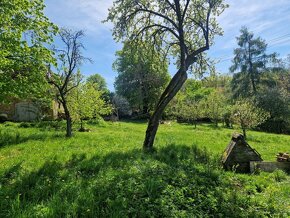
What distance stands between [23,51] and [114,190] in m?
9.10

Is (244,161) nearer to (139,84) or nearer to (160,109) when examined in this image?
(160,109)

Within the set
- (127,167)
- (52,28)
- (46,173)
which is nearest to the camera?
(46,173)

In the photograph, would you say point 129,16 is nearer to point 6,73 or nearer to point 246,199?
point 6,73

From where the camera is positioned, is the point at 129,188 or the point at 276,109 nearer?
the point at 129,188

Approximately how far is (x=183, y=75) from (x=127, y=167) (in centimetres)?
594

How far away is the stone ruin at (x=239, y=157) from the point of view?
9641mm

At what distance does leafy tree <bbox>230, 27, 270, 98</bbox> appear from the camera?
42531 millimetres

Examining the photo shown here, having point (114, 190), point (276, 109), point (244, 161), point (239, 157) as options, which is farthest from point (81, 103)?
point (276, 109)

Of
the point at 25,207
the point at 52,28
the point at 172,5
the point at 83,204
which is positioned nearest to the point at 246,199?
the point at 83,204

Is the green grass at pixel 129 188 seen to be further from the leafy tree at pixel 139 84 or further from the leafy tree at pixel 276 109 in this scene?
the leafy tree at pixel 139 84

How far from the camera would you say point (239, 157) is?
9.70 meters

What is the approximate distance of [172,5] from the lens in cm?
1238

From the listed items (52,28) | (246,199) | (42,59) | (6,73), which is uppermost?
(52,28)

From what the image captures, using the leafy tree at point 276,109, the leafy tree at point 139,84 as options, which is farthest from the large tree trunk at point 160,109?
the leafy tree at point 139,84
